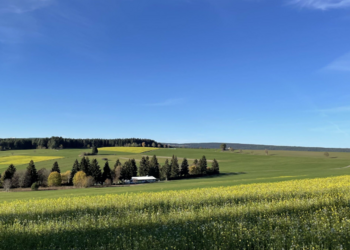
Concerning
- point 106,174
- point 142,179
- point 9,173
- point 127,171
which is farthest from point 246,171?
point 9,173

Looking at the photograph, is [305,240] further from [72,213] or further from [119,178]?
[119,178]

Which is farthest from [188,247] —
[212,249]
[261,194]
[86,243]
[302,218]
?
[261,194]

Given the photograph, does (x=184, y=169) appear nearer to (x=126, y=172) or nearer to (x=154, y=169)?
(x=154, y=169)

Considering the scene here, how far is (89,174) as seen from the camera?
2603 inches

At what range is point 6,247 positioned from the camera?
828cm

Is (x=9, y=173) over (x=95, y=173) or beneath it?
over

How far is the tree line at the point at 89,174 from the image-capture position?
60.1 meters

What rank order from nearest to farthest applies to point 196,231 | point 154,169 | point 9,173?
point 196,231 < point 9,173 < point 154,169

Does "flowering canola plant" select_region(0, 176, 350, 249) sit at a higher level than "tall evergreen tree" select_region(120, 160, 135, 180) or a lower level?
higher

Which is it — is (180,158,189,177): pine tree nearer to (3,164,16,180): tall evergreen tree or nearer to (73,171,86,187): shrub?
(73,171,86,187): shrub

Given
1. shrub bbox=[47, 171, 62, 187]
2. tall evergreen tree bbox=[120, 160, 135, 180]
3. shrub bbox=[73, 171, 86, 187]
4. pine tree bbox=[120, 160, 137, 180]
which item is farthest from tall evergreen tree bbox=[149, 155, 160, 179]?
shrub bbox=[47, 171, 62, 187]

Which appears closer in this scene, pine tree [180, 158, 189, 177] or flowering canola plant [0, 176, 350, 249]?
flowering canola plant [0, 176, 350, 249]

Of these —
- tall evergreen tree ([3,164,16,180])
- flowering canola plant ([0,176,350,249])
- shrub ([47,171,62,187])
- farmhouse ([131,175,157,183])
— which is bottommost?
farmhouse ([131,175,157,183])

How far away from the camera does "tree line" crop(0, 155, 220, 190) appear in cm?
6009
